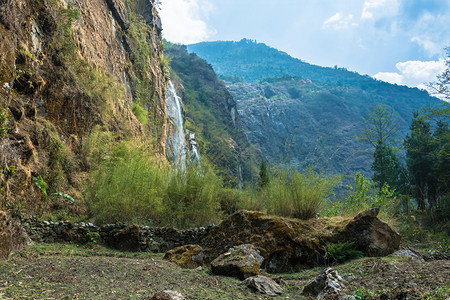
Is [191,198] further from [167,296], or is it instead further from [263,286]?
[167,296]

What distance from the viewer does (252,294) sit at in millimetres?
3020

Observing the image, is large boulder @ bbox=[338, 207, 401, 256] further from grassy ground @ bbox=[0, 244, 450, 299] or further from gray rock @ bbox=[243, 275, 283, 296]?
gray rock @ bbox=[243, 275, 283, 296]

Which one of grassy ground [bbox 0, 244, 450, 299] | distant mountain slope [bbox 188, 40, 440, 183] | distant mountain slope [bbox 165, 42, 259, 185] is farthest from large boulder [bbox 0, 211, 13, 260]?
distant mountain slope [bbox 188, 40, 440, 183]

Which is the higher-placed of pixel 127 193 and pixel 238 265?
pixel 127 193

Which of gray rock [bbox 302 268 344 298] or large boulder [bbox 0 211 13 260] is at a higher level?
large boulder [bbox 0 211 13 260]

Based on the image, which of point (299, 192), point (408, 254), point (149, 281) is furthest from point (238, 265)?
point (408, 254)

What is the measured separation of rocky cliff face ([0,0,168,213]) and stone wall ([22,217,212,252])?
0.65 m

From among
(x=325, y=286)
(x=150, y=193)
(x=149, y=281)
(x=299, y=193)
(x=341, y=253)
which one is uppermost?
(x=299, y=193)

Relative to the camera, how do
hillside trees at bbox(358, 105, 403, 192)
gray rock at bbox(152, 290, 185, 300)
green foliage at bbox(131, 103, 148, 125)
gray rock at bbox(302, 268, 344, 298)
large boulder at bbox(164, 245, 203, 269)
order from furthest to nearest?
hillside trees at bbox(358, 105, 403, 192)
green foliage at bbox(131, 103, 148, 125)
large boulder at bbox(164, 245, 203, 269)
gray rock at bbox(302, 268, 344, 298)
gray rock at bbox(152, 290, 185, 300)

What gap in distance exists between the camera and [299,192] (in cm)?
571

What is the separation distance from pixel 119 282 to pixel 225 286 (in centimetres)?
118

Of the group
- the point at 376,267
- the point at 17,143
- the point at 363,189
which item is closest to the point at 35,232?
the point at 17,143

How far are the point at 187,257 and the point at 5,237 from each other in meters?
2.49

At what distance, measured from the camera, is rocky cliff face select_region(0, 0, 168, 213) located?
4.73 m
